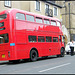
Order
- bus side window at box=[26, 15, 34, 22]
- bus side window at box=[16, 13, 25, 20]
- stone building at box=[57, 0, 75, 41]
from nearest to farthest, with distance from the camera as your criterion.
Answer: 1. bus side window at box=[16, 13, 25, 20]
2. bus side window at box=[26, 15, 34, 22]
3. stone building at box=[57, 0, 75, 41]

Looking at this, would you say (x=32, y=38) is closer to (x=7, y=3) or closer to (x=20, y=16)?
(x=20, y=16)

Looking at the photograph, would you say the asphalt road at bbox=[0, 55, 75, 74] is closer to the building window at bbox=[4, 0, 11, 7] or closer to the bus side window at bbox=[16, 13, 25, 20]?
the bus side window at bbox=[16, 13, 25, 20]

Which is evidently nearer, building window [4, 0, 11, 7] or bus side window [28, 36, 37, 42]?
bus side window [28, 36, 37, 42]

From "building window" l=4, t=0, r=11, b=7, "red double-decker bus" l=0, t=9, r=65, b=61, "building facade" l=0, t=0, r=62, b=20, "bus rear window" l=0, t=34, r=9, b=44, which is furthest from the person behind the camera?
"building facade" l=0, t=0, r=62, b=20

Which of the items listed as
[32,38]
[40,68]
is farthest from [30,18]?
[40,68]

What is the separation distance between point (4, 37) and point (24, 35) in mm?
1566

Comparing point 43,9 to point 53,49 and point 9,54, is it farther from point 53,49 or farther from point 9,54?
point 9,54

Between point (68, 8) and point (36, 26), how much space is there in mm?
38284

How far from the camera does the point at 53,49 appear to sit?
16047mm

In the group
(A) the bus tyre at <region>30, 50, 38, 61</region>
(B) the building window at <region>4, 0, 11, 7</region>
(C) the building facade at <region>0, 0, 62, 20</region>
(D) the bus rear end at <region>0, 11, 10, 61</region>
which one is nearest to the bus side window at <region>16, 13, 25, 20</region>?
(D) the bus rear end at <region>0, 11, 10, 61</region>

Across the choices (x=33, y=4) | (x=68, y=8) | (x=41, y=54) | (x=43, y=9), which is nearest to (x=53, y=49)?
(x=41, y=54)

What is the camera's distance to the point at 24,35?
1263 cm

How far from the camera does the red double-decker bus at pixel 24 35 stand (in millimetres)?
11743

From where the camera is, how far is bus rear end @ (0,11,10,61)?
11797 mm
